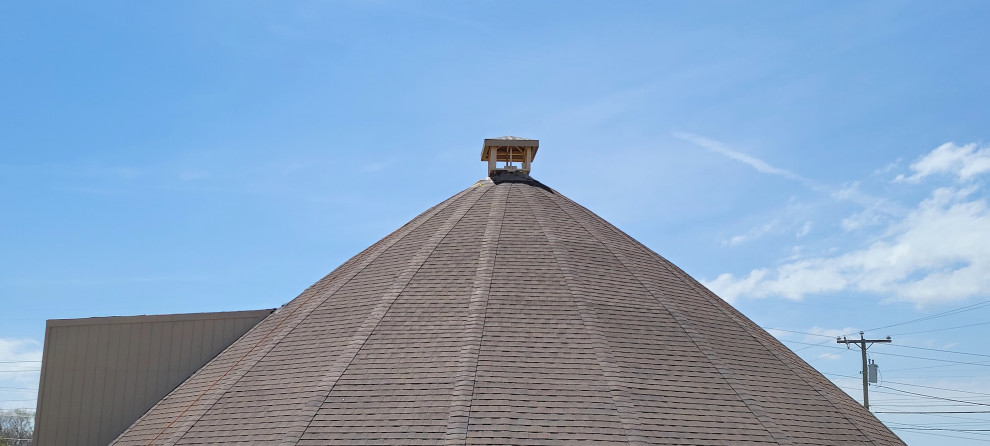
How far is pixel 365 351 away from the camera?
1845cm

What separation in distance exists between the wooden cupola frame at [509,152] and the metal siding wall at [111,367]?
10471mm

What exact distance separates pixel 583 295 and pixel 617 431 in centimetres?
494

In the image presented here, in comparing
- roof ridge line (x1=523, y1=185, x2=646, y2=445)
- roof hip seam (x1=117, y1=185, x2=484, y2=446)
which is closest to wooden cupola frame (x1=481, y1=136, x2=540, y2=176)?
roof hip seam (x1=117, y1=185, x2=484, y2=446)

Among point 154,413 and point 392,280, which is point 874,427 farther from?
point 154,413

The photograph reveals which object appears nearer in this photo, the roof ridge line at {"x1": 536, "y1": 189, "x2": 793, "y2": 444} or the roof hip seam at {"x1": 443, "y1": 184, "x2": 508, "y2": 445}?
the roof hip seam at {"x1": 443, "y1": 184, "x2": 508, "y2": 445}

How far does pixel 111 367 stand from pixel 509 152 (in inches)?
553

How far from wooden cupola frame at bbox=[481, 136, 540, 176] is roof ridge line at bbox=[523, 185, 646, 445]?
6.96 meters

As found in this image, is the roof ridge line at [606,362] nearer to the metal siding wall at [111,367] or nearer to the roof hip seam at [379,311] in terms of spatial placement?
the roof hip seam at [379,311]

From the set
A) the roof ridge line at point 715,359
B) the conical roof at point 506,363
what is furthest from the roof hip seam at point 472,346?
the roof ridge line at point 715,359

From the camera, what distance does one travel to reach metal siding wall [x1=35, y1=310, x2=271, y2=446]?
22156 mm

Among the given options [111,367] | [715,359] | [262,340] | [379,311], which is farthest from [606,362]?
[111,367]

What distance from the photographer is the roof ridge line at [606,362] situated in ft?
51.9

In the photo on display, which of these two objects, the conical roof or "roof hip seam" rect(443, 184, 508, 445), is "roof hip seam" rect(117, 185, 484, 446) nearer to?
the conical roof

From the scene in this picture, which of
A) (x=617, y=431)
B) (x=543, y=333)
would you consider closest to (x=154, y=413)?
(x=543, y=333)
